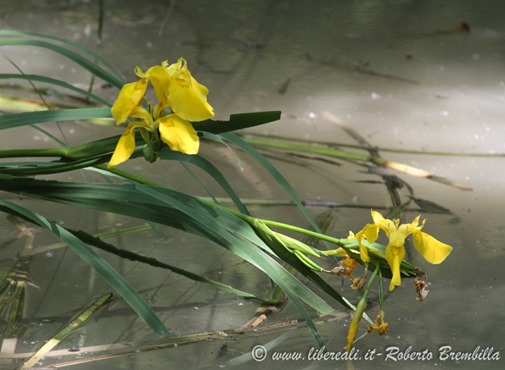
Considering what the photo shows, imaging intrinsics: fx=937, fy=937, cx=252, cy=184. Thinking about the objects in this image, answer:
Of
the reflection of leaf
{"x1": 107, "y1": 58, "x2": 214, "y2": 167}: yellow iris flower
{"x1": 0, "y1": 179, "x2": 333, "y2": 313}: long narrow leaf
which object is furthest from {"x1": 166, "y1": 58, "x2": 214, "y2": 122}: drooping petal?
the reflection of leaf

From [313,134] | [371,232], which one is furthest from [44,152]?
[313,134]

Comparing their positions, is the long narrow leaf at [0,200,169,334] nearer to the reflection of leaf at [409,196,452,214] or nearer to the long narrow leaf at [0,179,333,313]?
the long narrow leaf at [0,179,333,313]

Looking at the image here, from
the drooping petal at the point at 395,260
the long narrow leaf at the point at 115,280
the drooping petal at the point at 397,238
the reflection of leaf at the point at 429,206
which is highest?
the reflection of leaf at the point at 429,206

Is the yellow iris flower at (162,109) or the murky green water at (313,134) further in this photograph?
the murky green water at (313,134)

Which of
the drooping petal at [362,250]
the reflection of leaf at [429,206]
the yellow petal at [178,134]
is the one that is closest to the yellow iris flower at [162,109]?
the yellow petal at [178,134]

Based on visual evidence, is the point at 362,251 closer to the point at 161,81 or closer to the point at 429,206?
the point at 161,81

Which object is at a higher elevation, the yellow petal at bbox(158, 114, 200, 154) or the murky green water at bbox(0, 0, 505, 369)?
the murky green water at bbox(0, 0, 505, 369)

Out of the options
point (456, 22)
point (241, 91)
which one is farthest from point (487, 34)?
point (241, 91)

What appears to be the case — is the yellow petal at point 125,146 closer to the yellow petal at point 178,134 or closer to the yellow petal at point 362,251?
the yellow petal at point 178,134
